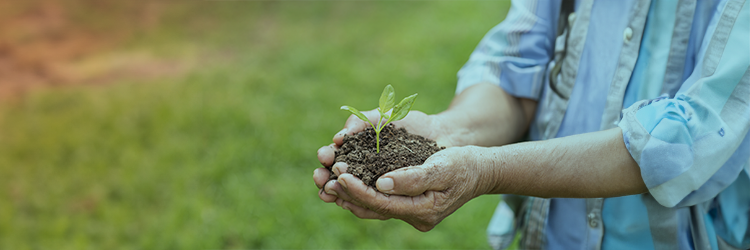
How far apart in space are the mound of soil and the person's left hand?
6 cm

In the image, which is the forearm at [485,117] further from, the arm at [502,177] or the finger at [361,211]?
the finger at [361,211]

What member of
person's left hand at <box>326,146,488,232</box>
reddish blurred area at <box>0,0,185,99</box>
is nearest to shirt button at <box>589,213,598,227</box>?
person's left hand at <box>326,146,488,232</box>

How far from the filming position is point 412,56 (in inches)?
228

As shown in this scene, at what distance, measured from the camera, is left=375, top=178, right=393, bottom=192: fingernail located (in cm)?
146

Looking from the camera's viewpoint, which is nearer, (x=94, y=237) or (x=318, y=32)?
(x=94, y=237)

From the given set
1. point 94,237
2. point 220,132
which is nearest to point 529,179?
point 94,237

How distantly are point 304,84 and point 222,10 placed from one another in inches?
99.5

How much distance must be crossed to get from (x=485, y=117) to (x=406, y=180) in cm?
57

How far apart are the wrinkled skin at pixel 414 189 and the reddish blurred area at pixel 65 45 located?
4.61m

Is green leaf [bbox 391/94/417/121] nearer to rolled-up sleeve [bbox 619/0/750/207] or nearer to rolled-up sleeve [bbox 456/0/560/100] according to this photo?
rolled-up sleeve [bbox 456/0/560/100]

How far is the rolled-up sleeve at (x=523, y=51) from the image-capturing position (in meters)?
1.89

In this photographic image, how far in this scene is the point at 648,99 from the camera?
1.56m

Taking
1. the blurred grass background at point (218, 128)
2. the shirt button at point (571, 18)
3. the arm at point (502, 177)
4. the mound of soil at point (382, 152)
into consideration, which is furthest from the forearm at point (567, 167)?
the blurred grass background at point (218, 128)

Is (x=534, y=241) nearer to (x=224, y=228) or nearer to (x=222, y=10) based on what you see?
(x=224, y=228)
